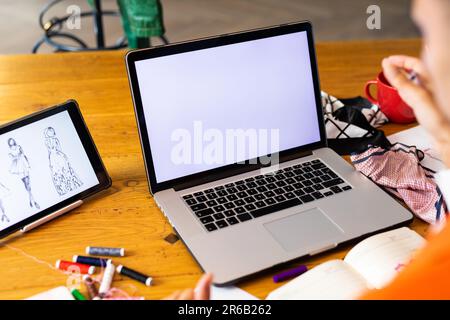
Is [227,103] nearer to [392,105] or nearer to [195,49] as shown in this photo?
[195,49]

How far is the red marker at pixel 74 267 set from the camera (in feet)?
2.85

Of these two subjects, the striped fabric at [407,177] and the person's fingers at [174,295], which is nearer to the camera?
the person's fingers at [174,295]

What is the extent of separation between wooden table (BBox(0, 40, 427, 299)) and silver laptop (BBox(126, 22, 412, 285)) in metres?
0.04

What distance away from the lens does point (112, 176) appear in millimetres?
1097

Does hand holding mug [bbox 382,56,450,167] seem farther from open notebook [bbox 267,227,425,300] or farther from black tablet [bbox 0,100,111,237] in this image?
black tablet [bbox 0,100,111,237]

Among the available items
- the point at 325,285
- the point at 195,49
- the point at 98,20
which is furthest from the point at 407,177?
the point at 98,20

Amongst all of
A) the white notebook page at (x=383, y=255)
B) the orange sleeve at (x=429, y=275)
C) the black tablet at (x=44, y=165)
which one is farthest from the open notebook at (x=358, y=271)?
the black tablet at (x=44, y=165)

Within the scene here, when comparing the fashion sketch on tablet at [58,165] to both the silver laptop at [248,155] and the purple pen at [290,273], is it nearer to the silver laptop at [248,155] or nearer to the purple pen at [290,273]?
the silver laptop at [248,155]

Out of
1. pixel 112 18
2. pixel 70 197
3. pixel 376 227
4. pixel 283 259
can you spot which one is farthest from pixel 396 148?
pixel 112 18

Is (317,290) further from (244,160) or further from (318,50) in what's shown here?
(318,50)

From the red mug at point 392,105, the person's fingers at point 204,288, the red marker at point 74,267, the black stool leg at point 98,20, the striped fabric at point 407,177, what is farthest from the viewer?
the black stool leg at point 98,20

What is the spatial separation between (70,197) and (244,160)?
1.09ft

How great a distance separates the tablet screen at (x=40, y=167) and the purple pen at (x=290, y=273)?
397 millimetres

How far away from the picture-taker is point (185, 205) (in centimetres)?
98
